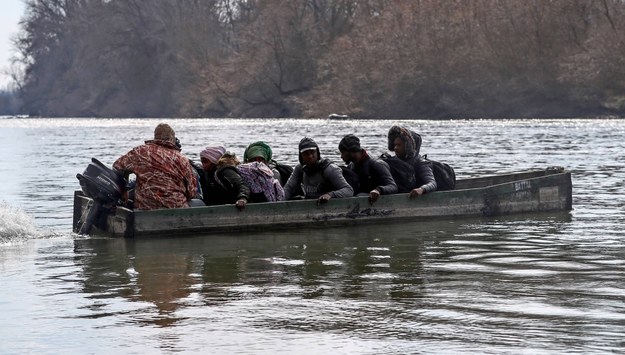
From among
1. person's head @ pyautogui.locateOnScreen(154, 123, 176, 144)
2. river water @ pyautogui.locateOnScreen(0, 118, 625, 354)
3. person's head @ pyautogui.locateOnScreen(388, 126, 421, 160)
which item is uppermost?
person's head @ pyautogui.locateOnScreen(154, 123, 176, 144)

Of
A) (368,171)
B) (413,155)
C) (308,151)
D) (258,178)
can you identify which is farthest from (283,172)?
(413,155)

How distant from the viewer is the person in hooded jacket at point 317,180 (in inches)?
591

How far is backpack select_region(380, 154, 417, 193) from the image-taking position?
1584 cm

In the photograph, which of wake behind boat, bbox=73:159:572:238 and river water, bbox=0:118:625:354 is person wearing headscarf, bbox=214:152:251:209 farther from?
river water, bbox=0:118:625:354

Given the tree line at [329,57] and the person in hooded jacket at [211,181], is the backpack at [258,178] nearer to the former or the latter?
the person in hooded jacket at [211,181]

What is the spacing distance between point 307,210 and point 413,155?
1737 mm

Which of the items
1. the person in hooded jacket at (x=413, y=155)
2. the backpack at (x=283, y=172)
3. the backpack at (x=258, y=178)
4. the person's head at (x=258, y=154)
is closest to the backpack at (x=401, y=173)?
the person in hooded jacket at (x=413, y=155)

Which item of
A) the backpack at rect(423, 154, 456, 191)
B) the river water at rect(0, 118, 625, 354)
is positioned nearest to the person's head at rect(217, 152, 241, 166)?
the river water at rect(0, 118, 625, 354)

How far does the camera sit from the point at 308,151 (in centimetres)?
1480

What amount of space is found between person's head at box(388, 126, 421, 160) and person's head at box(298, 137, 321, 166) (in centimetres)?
118

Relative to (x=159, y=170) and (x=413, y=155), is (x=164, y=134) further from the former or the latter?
(x=413, y=155)

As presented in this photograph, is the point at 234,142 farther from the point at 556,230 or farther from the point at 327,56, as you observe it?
the point at 327,56

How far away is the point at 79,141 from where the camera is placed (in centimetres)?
5041

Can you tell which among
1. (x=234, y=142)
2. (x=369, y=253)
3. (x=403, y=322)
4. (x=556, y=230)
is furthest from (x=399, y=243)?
(x=234, y=142)
